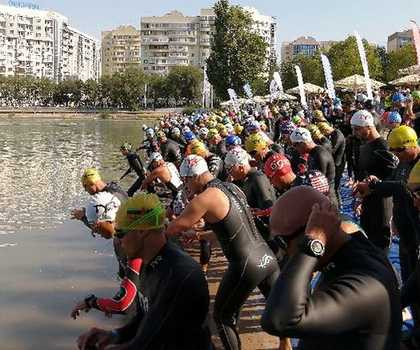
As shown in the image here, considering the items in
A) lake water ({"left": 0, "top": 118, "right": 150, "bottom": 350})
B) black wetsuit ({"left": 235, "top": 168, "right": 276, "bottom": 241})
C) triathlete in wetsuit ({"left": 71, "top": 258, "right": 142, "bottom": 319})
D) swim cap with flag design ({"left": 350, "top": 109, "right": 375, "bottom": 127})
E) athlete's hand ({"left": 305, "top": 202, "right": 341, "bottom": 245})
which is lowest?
lake water ({"left": 0, "top": 118, "right": 150, "bottom": 350})

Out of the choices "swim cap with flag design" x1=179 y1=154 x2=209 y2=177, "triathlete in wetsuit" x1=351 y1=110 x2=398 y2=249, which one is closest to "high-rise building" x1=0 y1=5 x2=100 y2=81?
"triathlete in wetsuit" x1=351 y1=110 x2=398 y2=249

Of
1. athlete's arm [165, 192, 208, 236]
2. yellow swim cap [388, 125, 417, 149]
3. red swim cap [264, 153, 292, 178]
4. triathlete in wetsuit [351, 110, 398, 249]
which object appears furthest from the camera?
triathlete in wetsuit [351, 110, 398, 249]

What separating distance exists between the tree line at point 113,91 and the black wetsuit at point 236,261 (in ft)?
333

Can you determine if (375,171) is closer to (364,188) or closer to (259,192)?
(259,192)

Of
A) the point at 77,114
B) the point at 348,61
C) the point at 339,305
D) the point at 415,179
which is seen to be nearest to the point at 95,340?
the point at 339,305

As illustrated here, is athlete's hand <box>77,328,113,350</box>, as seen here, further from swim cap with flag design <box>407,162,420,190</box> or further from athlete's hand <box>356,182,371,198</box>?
athlete's hand <box>356,182,371,198</box>

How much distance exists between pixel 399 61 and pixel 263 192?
66230 millimetres

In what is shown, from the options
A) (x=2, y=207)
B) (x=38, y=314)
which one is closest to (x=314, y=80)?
(x=2, y=207)

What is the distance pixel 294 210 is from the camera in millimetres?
2389

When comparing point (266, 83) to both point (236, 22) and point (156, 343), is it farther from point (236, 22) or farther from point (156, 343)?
point (156, 343)

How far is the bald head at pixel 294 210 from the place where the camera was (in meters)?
2.37

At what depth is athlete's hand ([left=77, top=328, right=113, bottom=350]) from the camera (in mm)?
3219

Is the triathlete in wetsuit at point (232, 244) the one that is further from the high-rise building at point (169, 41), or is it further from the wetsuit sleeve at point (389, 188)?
the high-rise building at point (169, 41)

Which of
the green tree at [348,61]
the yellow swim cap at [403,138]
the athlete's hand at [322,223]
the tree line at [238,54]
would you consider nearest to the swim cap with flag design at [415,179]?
the athlete's hand at [322,223]
